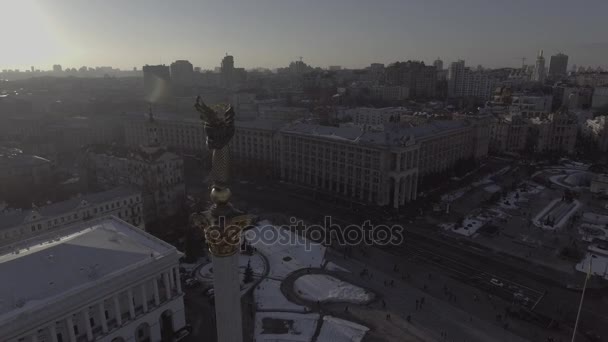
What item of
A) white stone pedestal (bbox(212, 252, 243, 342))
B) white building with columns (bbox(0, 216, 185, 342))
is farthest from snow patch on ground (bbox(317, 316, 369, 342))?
white stone pedestal (bbox(212, 252, 243, 342))

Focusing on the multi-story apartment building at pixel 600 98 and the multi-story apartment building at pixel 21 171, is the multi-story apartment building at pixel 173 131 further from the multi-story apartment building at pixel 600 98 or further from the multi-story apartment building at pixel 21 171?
the multi-story apartment building at pixel 600 98

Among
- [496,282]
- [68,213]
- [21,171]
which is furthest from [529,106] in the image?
[21,171]

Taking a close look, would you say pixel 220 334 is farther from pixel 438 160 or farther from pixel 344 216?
pixel 438 160

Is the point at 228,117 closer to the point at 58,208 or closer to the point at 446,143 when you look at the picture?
the point at 58,208

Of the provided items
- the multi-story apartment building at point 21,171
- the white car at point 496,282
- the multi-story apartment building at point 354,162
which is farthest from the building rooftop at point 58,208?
the white car at point 496,282

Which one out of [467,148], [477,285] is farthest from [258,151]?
[477,285]
